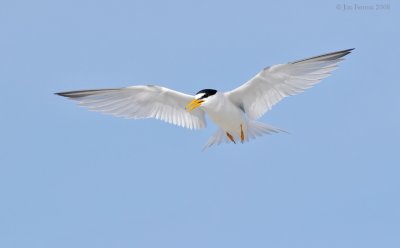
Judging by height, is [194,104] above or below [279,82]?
below

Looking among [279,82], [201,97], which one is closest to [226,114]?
[201,97]

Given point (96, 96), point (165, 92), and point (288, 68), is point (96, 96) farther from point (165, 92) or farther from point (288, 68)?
point (288, 68)

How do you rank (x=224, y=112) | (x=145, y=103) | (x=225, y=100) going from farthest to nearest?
(x=145, y=103) < (x=225, y=100) < (x=224, y=112)

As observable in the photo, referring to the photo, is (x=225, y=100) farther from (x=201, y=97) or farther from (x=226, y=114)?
(x=201, y=97)

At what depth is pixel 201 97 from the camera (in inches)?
704

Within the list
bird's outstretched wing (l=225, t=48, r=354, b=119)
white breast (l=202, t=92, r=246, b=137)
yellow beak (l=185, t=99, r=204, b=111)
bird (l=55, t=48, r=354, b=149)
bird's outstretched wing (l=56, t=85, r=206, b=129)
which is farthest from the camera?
bird's outstretched wing (l=56, t=85, r=206, b=129)

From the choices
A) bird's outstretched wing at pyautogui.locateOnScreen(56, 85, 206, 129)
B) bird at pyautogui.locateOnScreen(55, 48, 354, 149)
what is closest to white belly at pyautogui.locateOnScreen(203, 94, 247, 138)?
bird at pyautogui.locateOnScreen(55, 48, 354, 149)

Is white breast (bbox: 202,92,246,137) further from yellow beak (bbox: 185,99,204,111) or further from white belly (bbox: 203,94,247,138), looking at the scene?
yellow beak (bbox: 185,99,204,111)

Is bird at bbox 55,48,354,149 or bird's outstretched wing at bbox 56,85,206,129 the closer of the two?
bird at bbox 55,48,354,149

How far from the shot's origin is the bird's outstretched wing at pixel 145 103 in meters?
18.3

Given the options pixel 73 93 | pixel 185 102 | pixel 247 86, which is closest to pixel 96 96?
pixel 73 93

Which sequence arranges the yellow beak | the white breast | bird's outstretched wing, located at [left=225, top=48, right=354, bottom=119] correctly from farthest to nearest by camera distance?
the yellow beak
the white breast
bird's outstretched wing, located at [left=225, top=48, right=354, bottom=119]

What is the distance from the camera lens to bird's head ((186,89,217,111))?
17734 millimetres

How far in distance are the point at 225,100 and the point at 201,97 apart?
21.8 inches
